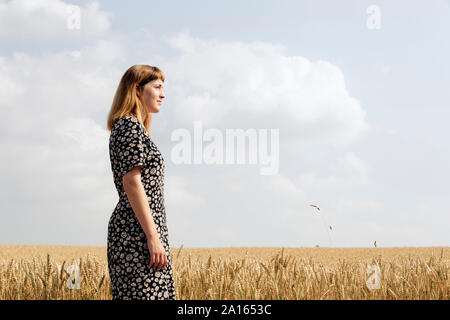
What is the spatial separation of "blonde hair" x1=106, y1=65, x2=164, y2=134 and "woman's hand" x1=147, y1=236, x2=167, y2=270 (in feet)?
2.63

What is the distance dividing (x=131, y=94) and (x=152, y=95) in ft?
0.45

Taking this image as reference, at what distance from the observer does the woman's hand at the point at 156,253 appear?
9.62 ft

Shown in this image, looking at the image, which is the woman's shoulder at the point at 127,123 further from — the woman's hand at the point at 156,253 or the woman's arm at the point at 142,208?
the woman's hand at the point at 156,253

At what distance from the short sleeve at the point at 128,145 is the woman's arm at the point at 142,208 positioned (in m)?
0.05

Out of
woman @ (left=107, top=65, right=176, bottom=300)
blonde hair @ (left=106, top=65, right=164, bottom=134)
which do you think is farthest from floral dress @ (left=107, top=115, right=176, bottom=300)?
blonde hair @ (left=106, top=65, right=164, bottom=134)

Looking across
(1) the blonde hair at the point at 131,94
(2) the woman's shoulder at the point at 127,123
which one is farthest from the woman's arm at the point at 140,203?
(1) the blonde hair at the point at 131,94

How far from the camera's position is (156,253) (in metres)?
2.96

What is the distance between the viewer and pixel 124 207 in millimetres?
3066

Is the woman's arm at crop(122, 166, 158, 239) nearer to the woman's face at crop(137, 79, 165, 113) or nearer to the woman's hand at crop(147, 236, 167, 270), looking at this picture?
the woman's hand at crop(147, 236, 167, 270)

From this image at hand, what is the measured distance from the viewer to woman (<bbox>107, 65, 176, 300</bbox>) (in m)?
2.95

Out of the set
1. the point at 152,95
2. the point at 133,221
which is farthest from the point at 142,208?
the point at 152,95
